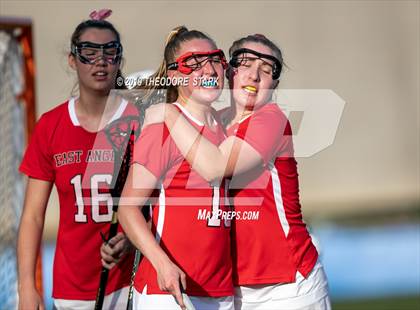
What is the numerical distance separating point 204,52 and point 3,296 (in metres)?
2.71

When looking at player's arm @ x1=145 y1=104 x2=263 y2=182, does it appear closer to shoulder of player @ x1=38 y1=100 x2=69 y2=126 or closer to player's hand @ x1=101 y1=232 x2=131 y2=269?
player's hand @ x1=101 y1=232 x2=131 y2=269

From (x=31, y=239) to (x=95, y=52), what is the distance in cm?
82

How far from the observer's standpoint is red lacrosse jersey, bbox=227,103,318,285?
2912 mm

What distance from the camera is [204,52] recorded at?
2.86 meters

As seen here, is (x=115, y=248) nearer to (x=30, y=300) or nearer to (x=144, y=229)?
(x=30, y=300)

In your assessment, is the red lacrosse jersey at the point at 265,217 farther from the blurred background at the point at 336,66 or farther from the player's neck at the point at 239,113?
the blurred background at the point at 336,66

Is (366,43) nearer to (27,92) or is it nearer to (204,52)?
(27,92)

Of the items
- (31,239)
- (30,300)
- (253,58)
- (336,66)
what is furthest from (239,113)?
(336,66)

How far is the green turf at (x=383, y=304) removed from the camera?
6.87m

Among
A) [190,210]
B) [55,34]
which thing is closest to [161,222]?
[190,210]

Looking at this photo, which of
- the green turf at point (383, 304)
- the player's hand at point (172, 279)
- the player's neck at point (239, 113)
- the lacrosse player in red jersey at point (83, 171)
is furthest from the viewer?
the green turf at point (383, 304)

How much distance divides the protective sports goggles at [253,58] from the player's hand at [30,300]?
1196mm

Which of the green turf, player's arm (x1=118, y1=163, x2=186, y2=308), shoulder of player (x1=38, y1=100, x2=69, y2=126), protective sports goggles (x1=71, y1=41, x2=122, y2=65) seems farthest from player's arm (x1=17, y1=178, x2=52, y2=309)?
the green turf

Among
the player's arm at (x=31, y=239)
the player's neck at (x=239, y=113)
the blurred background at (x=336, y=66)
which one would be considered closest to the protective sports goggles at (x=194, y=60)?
the player's neck at (x=239, y=113)
